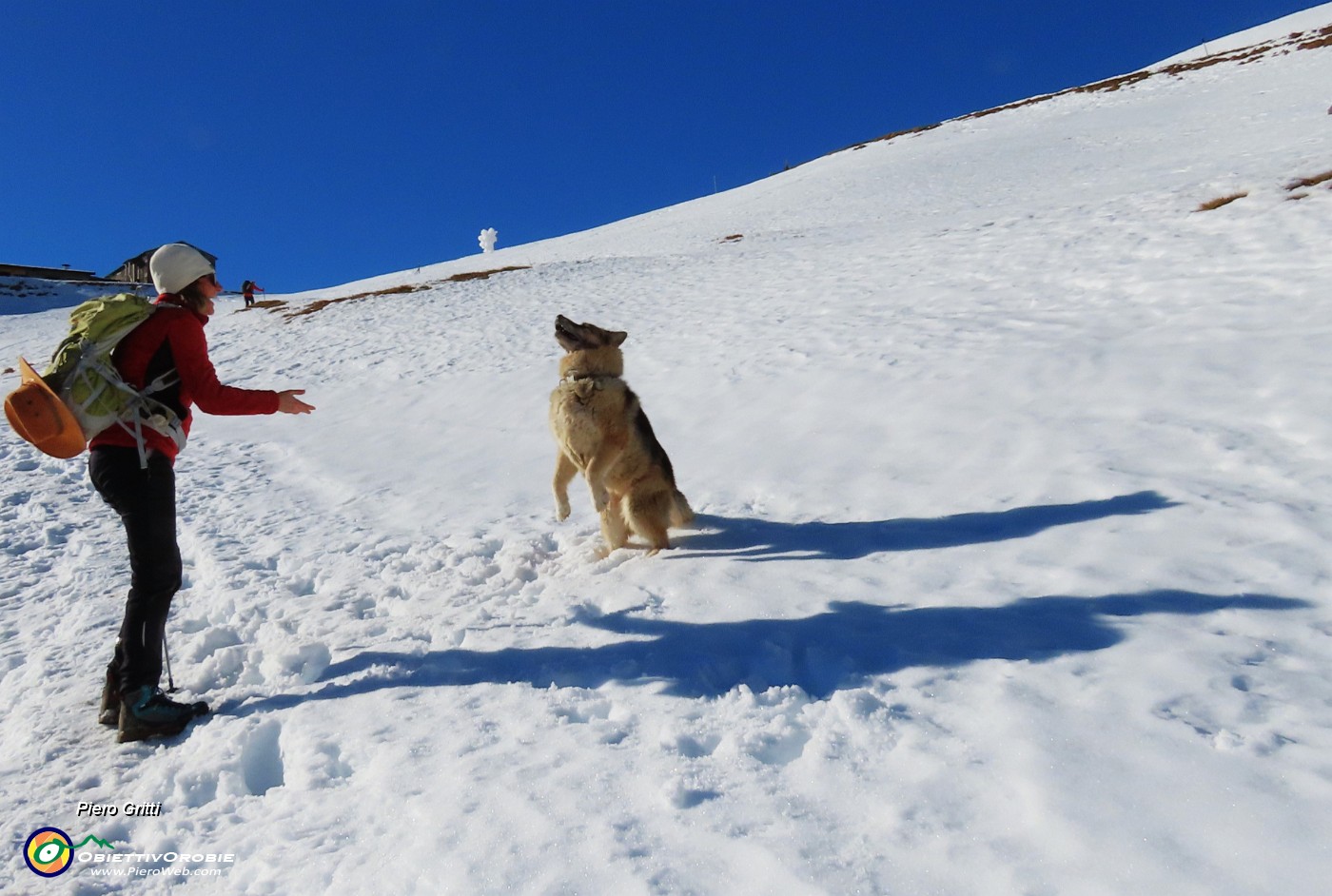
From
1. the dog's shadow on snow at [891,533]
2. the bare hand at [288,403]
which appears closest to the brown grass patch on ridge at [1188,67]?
the dog's shadow on snow at [891,533]

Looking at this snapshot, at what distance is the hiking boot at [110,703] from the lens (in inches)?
153

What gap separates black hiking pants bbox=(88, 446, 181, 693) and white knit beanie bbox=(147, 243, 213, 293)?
0.88 m

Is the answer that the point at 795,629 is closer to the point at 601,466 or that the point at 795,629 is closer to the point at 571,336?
the point at 601,466

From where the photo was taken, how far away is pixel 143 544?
12.3 feet

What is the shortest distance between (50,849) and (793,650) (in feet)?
10.7

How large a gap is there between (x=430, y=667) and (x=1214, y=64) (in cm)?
5728

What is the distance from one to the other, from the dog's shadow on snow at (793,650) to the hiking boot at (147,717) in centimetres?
22

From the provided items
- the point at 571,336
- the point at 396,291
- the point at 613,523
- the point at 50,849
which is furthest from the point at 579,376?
the point at 396,291

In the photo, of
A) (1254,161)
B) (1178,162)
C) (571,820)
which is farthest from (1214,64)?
(571,820)

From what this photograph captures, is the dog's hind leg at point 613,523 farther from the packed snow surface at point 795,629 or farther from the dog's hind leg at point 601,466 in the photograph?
the packed snow surface at point 795,629

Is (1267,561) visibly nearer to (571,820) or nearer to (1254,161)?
(571,820)

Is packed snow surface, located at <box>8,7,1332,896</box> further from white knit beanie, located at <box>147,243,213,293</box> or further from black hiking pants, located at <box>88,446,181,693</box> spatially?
white knit beanie, located at <box>147,243,213,293</box>

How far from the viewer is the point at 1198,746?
2.57 metres

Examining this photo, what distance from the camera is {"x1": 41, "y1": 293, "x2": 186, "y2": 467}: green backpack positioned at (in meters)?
3.62
